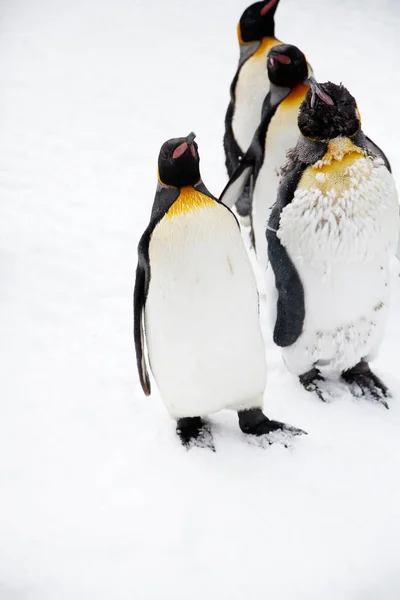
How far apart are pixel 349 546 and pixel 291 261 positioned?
936mm

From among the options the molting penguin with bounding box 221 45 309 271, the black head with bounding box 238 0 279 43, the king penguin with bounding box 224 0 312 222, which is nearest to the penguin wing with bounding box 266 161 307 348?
the molting penguin with bounding box 221 45 309 271

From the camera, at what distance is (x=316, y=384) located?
269 centimetres

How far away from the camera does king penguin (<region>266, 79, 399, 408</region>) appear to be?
2.30 meters

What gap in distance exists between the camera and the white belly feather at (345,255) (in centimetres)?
230

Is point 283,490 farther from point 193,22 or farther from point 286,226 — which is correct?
point 193,22

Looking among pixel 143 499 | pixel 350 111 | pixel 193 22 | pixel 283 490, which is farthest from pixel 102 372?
pixel 193 22

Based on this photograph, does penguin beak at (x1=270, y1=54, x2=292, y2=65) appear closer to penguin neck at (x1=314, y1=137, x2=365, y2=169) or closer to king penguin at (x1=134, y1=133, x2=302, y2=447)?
penguin neck at (x1=314, y1=137, x2=365, y2=169)

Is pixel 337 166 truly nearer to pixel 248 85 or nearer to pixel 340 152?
pixel 340 152

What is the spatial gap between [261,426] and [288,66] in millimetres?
1655

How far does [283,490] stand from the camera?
2.20 meters

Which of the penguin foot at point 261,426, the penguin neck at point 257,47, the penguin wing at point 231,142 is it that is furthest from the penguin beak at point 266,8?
the penguin foot at point 261,426

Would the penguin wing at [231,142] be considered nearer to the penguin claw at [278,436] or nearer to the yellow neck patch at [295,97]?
the yellow neck patch at [295,97]

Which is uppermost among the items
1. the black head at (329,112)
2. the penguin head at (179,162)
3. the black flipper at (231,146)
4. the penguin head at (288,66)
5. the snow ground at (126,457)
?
the penguin head at (288,66)

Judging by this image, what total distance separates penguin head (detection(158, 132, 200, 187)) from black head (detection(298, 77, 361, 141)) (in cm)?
45
